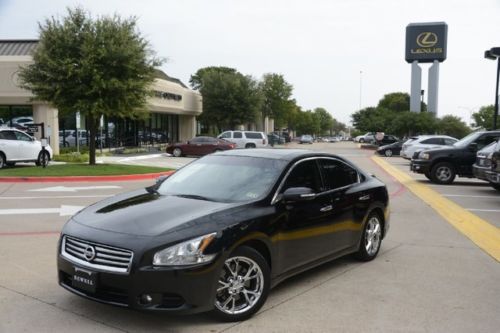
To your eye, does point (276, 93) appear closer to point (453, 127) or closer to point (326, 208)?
point (453, 127)

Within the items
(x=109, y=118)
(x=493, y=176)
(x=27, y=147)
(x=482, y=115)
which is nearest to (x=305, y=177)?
(x=493, y=176)

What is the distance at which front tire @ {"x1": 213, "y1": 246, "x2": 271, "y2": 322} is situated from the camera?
459 cm

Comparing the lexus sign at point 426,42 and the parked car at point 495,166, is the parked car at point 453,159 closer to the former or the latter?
the parked car at point 495,166

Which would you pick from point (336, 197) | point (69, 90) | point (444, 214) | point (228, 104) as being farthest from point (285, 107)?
point (336, 197)

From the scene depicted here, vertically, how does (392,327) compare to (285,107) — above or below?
below

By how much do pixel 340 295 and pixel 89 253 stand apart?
2.61 metres

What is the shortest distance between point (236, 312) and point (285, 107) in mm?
66859

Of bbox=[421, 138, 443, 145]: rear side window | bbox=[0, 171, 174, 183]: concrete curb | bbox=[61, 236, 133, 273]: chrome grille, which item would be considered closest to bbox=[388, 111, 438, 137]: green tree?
bbox=[421, 138, 443, 145]: rear side window

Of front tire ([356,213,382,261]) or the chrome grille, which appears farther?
front tire ([356,213,382,261])

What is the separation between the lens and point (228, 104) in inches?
1989

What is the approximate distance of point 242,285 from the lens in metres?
4.73

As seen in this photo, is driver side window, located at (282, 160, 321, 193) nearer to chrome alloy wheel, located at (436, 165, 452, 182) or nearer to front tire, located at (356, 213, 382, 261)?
A: front tire, located at (356, 213, 382, 261)

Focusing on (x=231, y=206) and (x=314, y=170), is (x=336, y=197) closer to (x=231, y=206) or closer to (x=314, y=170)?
(x=314, y=170)

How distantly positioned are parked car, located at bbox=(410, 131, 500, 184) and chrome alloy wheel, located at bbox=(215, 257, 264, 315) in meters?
13.3
